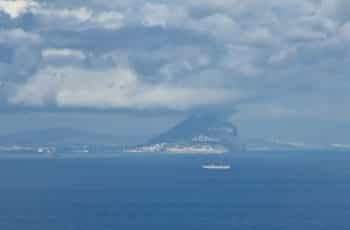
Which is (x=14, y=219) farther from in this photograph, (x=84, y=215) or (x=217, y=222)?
(x=217, y=222)

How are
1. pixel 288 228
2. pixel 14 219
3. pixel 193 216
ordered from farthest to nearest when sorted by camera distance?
1. pixel 193 216
2. pixel 14 219
3. pixel 288 228

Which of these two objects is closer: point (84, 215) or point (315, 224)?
point (315, 224)

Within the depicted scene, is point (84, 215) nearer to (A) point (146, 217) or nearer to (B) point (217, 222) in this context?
Answer: (A) point (146, 217)

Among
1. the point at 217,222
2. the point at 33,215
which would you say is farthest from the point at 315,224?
the point at 33,215

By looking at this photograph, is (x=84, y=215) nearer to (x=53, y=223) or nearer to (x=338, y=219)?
(x=53, y=223)

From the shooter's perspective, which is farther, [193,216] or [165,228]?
[193,216]

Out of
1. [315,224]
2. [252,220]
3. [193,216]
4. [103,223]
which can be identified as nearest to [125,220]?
[103,223]

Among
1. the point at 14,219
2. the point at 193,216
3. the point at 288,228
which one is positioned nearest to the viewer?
the point at 288,228
